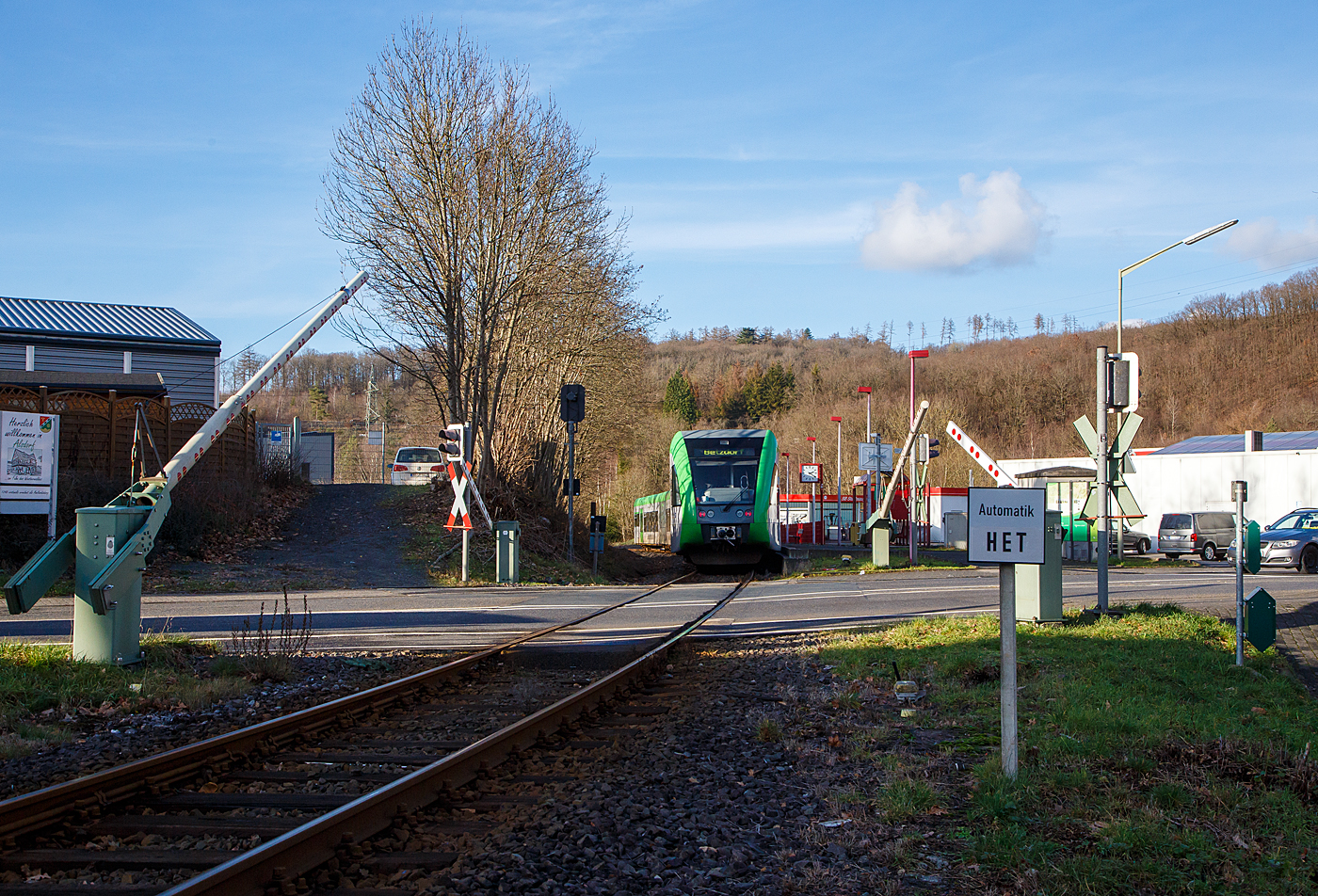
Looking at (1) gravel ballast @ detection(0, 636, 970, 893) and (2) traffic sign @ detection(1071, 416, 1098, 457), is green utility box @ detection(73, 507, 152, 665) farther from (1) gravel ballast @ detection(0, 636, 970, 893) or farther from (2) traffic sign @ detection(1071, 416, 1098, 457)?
(2) traffic sign @ detection(1071, 416, 1098, 457)

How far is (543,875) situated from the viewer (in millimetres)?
4285

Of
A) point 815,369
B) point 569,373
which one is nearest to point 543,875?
point 569,373

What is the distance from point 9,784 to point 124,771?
0.82 metres

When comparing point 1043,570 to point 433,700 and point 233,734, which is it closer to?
point 433,700

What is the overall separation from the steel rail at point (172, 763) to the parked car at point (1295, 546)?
24731 mm

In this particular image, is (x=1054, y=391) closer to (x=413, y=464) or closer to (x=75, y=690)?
(x=413, y=464)

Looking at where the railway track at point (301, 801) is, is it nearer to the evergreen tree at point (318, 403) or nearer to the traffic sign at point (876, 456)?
the traffic sign at point (876, 456)

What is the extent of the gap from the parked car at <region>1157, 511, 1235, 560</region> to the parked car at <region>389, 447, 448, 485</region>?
85.6 feet

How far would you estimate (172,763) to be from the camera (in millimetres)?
5801

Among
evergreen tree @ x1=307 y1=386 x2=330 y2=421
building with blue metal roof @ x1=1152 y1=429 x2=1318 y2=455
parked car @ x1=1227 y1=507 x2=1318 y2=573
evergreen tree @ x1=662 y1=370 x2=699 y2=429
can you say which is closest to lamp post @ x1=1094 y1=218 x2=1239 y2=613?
parked car @ x1=1227 y1=507 x2=1318 y2=573

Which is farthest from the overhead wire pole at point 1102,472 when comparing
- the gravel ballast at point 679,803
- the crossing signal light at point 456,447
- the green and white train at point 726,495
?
the crossing signal light at point 456,447

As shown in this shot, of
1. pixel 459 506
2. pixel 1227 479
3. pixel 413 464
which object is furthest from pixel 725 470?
pixel 1227 479

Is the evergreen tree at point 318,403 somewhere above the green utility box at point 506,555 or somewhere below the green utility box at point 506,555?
above

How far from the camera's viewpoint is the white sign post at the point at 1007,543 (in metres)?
5.61
